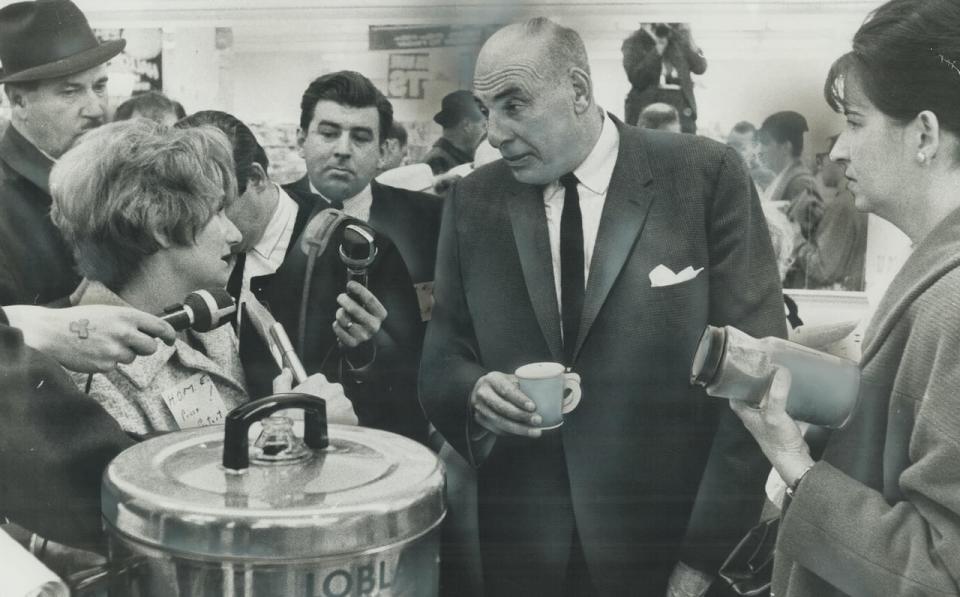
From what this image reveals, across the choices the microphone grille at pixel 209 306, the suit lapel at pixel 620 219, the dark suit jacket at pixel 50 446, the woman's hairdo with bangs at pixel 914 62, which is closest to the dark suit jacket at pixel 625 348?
the suit lapel at pixel 620 219

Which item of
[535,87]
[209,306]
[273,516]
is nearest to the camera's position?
[273,516]

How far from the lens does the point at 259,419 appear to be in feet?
4.04

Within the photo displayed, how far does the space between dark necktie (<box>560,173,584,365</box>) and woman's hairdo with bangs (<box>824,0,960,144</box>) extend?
0.47 m

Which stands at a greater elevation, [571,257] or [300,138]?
[300,138]

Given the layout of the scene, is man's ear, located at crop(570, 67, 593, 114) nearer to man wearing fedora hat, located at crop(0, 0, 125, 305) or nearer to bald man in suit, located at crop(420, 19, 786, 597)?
A: bald man in suit, located at crop(420, 19, 786, 597)

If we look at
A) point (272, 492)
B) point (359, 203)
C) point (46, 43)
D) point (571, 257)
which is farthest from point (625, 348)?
point (46, 43)

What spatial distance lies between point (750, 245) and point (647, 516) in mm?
511

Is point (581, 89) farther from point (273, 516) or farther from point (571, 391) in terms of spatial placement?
point (273, 516)

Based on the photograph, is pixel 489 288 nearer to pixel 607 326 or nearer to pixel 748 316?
pixel 607 326

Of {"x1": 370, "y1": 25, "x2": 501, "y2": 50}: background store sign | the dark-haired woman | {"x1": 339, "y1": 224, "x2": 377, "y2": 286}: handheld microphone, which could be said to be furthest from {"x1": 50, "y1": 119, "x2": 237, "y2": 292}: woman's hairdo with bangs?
the dark-haired woman

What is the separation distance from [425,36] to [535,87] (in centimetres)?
22

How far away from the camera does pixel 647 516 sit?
5.20 ft

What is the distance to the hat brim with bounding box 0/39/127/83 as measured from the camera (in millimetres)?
1498

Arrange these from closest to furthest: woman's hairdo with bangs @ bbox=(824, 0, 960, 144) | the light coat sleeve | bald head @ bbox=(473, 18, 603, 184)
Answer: the light coat sleeve, woman's hairdo with bangs @ bbox=(824, 0, 960, 144), bald head @ bbox=(473, 18, 603, 184)
